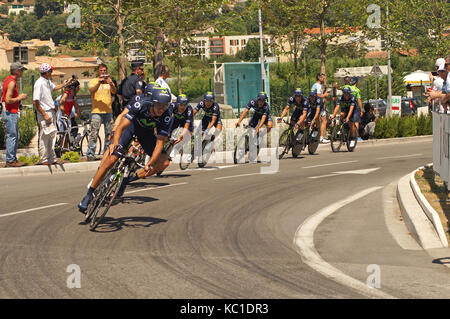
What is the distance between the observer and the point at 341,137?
2323cm

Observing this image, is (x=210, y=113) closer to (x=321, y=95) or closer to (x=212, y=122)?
(x=212, y=122)

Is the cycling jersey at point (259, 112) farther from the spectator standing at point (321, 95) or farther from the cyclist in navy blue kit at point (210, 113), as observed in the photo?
the spectator standing at point (321, 95)

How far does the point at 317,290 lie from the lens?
6.61 metres

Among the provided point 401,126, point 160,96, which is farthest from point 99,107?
point 401,126

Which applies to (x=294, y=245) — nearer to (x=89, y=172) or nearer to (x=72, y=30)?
(x=89, y=172)

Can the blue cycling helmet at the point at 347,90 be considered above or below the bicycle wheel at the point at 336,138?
above

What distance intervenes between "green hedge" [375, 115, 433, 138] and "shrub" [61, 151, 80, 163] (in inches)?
Result: 532

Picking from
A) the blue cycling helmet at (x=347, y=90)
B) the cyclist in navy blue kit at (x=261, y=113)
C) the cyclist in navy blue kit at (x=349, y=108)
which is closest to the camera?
the cyclist in navy blue kit at (x=261, y=113)

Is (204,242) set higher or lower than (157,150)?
lower

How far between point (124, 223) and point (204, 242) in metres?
1.66

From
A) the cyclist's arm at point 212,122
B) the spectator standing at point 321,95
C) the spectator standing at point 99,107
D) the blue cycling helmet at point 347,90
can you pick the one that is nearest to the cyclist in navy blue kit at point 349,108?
the blue cycling helmet at point 347,90

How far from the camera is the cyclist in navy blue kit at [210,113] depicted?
17.9m

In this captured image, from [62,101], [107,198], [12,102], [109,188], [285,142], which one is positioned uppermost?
[12,102]
